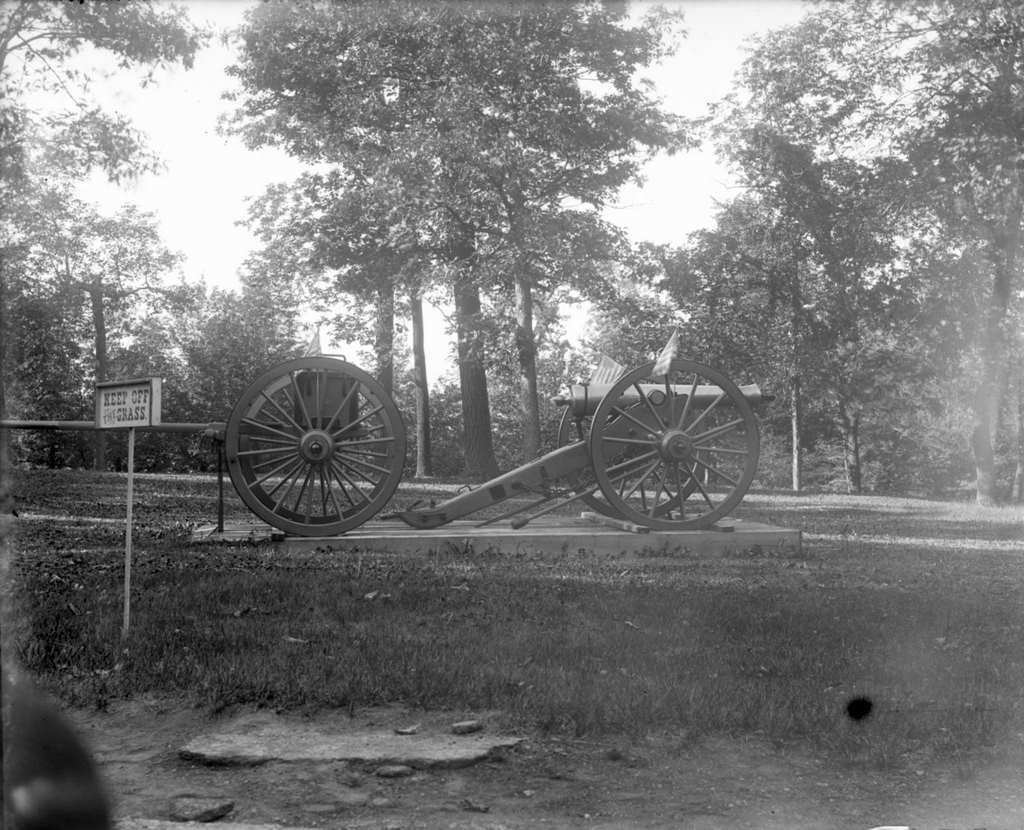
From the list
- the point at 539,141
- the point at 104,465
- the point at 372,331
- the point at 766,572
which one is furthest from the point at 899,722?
the point at 104,465

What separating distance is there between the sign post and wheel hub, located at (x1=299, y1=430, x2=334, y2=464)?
136 inches

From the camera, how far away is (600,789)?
3451mm

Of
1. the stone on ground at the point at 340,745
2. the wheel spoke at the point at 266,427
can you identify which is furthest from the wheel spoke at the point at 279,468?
the stone on ground at the point at 340,745

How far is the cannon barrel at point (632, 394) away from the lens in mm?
9742

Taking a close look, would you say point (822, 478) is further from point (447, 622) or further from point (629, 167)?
point (447, 622)

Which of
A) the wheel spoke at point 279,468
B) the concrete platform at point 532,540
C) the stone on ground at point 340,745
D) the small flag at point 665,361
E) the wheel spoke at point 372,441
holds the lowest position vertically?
the stone on ground at point 340,745

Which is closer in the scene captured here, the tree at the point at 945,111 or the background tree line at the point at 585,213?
the tree at the point at 945,111

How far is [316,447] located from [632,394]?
123 inches

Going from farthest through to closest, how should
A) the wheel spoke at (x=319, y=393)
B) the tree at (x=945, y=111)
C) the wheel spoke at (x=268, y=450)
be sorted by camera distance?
the tree at (x=945, y=111), the wheel spoke at (x=319, y=393), the wheel spoke at (x=268, y=450)

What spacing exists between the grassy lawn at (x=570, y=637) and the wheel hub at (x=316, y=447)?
950 mm

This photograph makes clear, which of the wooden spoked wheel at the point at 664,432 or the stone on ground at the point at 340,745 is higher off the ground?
the wooden spoked wheel at the point at 664,432

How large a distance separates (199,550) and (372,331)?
523 inches

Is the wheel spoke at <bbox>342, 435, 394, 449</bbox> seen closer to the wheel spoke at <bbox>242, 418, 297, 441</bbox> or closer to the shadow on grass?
the wheel spoke at <bbox>242, 418, 297, 441</bbox>

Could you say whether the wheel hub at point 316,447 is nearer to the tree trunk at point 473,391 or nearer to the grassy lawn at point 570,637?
the grassy lawn at point 570,637
